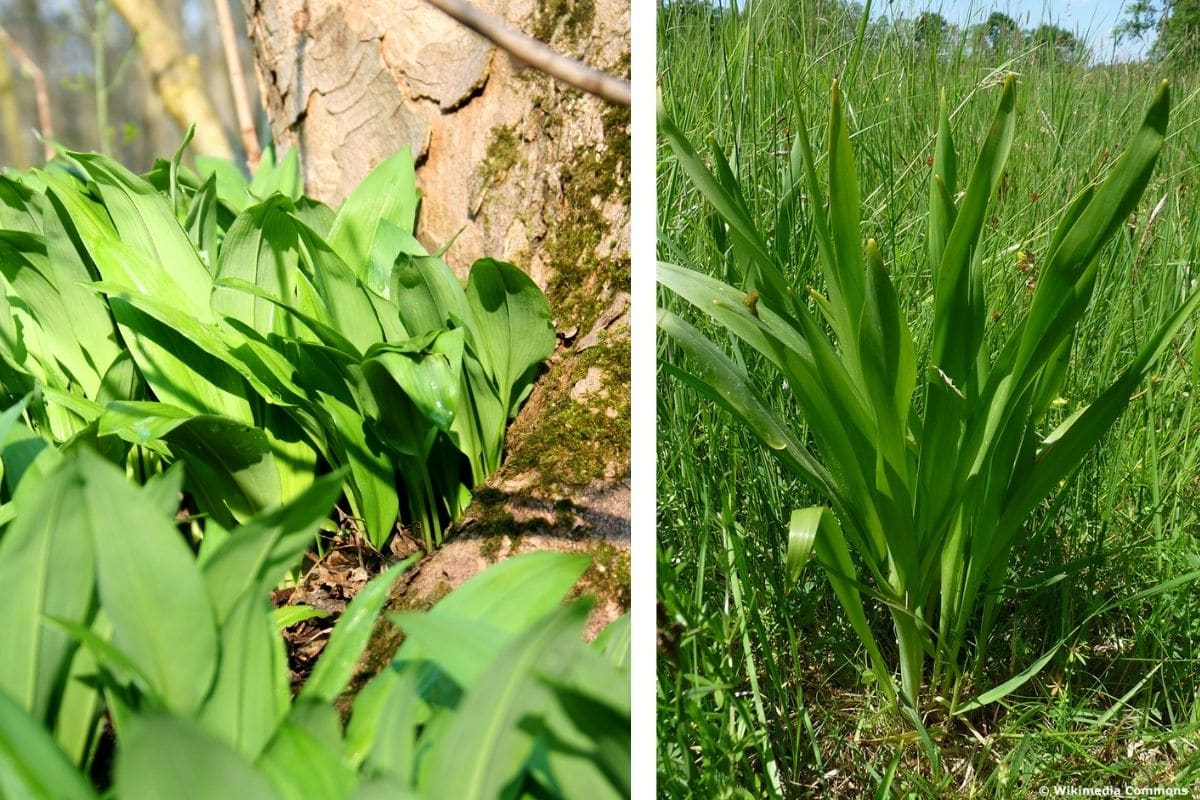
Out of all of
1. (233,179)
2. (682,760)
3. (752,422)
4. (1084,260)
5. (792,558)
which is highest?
(233,179)

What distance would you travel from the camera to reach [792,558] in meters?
0.86

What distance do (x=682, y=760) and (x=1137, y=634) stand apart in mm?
478

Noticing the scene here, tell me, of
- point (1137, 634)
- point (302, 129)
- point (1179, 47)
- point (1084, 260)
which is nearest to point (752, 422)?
point (1084, 260)

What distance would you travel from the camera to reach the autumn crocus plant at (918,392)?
2.79ft

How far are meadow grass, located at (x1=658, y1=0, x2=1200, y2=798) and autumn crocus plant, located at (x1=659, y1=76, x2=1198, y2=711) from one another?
0.14 ft

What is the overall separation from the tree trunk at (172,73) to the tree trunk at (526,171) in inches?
89.4

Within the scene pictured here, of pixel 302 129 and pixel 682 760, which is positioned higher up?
pixel 302 129

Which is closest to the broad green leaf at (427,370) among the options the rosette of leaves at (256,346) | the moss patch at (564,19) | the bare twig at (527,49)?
the rosette of leaves at (256,346)

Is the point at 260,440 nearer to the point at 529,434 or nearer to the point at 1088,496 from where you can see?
the point at 529,434

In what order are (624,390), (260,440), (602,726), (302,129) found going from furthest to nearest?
(302,129) → (624,390) → (260,440) → (602,726)

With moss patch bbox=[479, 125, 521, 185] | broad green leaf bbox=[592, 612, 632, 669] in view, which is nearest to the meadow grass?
broad green leaf bbox=[592, 612, 632, 669]

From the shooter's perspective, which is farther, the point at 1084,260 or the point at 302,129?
the point at 302,129

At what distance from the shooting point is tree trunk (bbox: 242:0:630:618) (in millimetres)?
1192

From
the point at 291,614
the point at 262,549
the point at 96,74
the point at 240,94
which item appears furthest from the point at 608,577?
the point at 96,74
